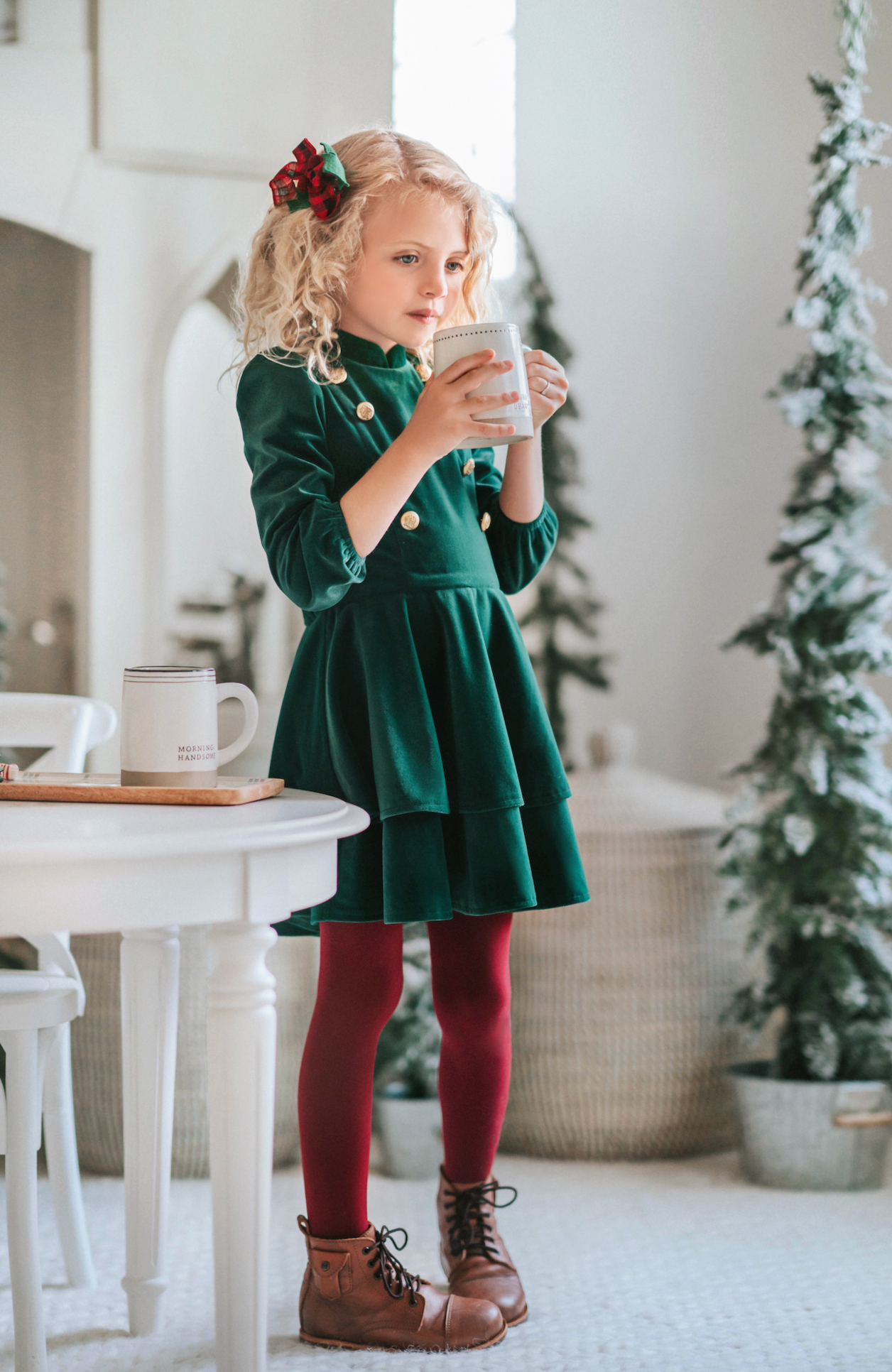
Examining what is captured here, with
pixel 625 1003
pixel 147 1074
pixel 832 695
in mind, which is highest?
pixel 832 695

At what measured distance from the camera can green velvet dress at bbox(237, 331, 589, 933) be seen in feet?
4.10

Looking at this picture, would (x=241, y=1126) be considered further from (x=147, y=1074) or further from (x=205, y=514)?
(x=205, y=514)

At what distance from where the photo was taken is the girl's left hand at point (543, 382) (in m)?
1.33

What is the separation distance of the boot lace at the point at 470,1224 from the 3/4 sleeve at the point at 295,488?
70 cm

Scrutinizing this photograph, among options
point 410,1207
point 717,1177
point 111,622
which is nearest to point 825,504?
point 717,1177

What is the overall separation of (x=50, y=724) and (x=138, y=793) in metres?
0.52

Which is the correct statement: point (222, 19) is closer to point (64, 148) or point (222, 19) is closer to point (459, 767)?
point (64, 148)

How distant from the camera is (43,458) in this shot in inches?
99.3

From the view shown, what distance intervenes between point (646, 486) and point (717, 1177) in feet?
5.02

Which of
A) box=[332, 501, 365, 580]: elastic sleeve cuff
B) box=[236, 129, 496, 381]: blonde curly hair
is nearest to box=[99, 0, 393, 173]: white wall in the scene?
box=[236, 129, 496, 381]: blonde curly hair

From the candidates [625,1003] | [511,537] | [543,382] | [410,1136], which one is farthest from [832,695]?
[410,1136]

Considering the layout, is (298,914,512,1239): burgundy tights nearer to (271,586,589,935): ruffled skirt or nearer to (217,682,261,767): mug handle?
(271,586,589,935): ruffled skirt

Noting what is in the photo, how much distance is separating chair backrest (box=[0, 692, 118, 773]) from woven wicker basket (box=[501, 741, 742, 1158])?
2.70 feet

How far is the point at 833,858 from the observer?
6.48 ft
